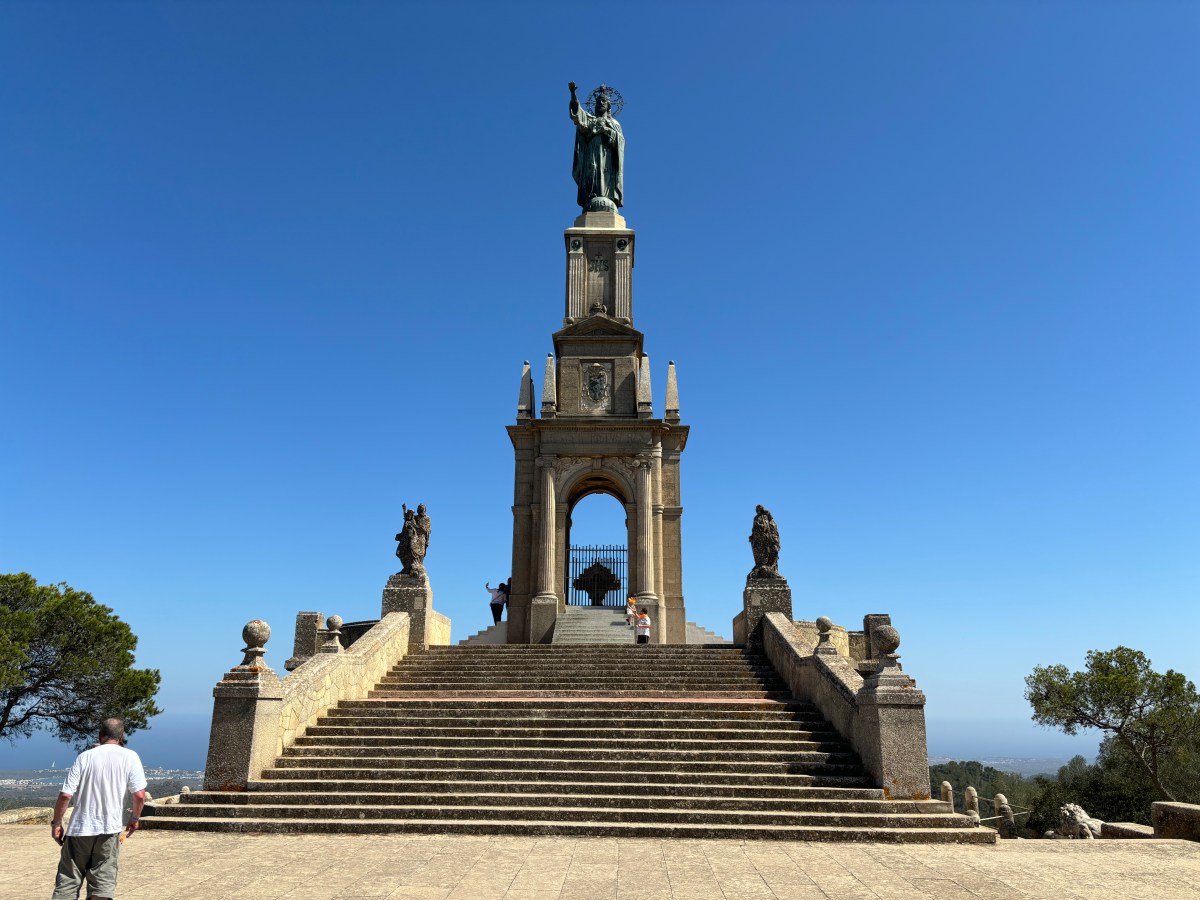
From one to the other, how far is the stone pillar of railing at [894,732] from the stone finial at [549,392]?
15.5m

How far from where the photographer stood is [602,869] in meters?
7.57

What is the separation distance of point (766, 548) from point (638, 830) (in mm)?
9809

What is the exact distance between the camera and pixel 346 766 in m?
11.0

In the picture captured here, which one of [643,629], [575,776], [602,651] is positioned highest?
[643,629]

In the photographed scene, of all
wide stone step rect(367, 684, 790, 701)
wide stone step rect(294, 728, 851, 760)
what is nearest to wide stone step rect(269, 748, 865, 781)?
wide stone step rect(294, 728, 851, 760)

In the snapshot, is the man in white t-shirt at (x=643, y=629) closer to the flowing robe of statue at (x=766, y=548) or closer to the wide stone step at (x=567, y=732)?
the flowing robe of statue at (x=766, y=548)

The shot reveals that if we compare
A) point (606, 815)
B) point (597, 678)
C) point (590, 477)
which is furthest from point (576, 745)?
point (590, 477)

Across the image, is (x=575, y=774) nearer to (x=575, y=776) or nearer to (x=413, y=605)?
(x=575, y=776)

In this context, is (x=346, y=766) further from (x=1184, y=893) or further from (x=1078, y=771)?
(x=1078, y=771)

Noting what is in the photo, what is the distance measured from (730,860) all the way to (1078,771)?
4190 cm

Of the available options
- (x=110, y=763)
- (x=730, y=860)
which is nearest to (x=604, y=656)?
(x=730, y=860)

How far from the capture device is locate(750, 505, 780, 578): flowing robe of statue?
59.4 ft

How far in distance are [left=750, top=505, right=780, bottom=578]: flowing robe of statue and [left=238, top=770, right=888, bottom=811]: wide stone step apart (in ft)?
26.0

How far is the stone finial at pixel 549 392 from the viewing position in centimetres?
2505
